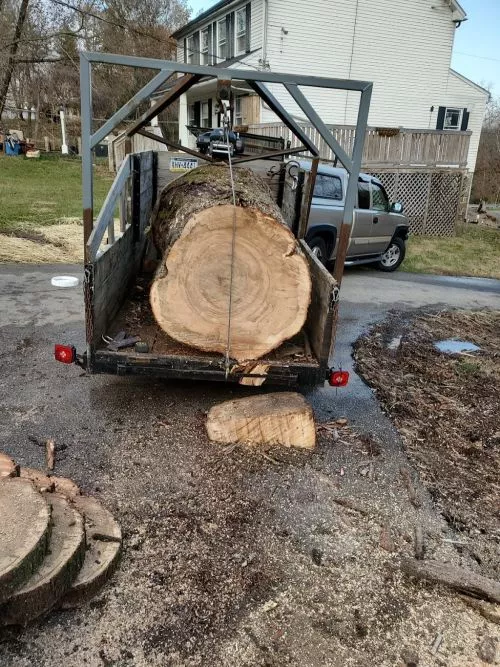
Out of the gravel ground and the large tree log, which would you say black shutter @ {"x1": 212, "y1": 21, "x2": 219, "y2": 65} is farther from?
the gravel ground

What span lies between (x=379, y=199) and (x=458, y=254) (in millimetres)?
4695

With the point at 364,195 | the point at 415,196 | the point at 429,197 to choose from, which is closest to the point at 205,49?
the point at 415,196

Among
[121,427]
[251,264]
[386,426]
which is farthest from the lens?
[386,426]

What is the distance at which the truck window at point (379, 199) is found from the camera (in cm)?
1028

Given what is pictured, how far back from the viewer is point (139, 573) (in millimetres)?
2771

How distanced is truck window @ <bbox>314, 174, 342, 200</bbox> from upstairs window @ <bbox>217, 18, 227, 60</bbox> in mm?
16534

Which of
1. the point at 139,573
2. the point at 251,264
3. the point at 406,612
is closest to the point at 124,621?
the point at 139,573

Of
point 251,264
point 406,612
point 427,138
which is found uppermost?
point 427,138

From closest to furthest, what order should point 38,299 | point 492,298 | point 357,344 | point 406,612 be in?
point 406,612
point 357,344
point 38,299
point 492,298

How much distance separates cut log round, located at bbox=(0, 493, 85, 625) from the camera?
2.25m

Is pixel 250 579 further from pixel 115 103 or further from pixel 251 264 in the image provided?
pixel 115 103

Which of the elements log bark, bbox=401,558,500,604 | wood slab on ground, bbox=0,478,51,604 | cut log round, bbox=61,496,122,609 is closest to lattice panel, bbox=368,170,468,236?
log bark, bbox=401,558,500,604

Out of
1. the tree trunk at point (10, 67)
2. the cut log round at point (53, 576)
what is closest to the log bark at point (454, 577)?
the cut log round at point (53, 576)

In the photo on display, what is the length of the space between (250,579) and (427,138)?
618 inches
